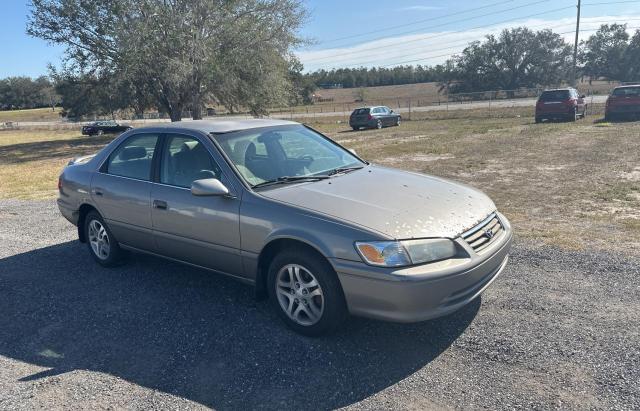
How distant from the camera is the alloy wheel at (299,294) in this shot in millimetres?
3592

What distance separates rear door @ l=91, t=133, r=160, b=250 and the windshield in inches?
37.7

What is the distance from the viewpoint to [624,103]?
69.4 ft

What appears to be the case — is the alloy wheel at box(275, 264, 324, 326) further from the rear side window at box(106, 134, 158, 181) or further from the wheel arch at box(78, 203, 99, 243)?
the wheel arch at box(78, 203, 99, 243)

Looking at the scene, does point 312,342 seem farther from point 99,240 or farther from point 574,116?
point 574,116

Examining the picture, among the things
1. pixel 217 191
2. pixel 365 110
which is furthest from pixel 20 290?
pixel 365 110

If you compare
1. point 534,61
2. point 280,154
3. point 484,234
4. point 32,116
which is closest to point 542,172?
point 484,234

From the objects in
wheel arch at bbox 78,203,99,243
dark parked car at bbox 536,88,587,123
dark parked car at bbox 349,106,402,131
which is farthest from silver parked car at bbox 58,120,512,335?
dark parked car at bbox 349,106,402,131

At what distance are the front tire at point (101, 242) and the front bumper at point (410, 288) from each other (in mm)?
3044

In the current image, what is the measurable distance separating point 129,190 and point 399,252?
2.98 metres

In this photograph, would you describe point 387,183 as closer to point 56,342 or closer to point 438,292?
point 438,292

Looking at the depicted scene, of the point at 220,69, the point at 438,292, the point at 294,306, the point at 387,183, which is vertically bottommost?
the point at 294,306

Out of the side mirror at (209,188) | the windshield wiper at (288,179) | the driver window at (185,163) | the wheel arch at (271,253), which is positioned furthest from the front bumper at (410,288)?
the driver window at (185,163)

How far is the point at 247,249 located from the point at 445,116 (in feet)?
110

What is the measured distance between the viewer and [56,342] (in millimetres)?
3879
